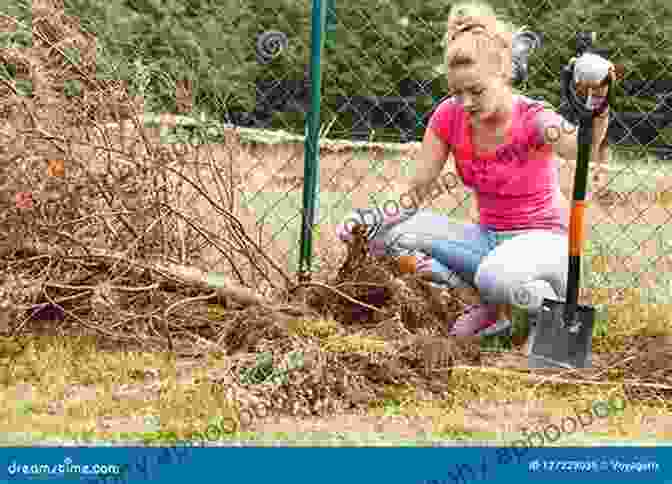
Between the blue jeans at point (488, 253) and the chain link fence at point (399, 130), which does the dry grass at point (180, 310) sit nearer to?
the blue jeans at point (488, 253)

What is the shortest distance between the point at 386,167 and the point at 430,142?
1415mm

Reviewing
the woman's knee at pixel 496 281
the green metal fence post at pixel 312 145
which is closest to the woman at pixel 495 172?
the woman's knee at pixel 496 281

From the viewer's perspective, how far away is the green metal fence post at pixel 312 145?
180 inches

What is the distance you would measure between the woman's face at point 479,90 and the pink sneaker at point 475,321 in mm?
776

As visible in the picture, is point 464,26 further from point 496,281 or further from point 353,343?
point 353,343

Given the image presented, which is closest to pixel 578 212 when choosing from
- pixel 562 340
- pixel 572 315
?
pixel 572 315

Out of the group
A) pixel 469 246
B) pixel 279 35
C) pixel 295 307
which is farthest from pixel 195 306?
pixel 279 35

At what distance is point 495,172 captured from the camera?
441 cm

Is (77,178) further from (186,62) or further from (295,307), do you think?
(186,62)

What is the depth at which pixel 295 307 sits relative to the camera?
4.22 m

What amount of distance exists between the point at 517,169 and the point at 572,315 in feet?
2.19
